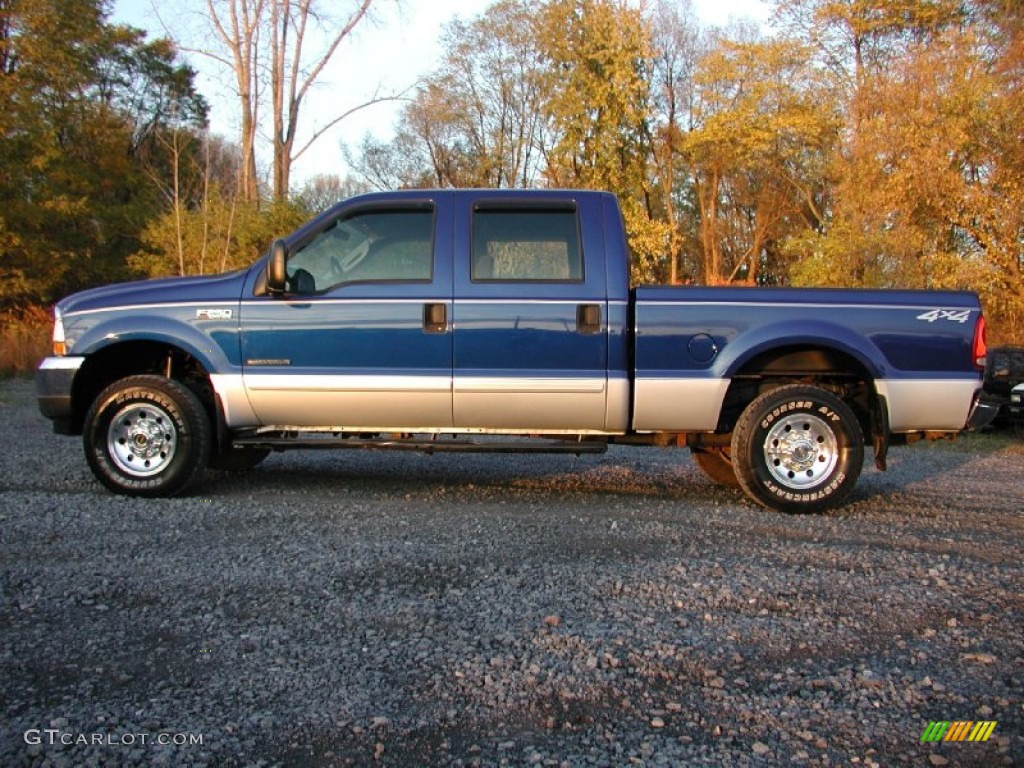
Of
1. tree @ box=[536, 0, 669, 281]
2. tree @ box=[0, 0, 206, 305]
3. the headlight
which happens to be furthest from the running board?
tree @ box=[536, 0, 669, 281]

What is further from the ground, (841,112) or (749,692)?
(841,112)

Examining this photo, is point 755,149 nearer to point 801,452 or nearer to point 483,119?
point 483,119

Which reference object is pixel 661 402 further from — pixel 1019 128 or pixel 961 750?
pixel 1019 128

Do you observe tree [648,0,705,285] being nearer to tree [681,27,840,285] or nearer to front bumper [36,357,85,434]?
tree [681,27,840,285]

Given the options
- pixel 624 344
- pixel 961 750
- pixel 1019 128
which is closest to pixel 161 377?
pixel 624 344

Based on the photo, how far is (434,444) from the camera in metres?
5.95

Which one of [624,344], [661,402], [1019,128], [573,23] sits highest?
[573,23]

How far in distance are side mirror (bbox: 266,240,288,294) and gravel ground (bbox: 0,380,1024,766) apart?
153 cm

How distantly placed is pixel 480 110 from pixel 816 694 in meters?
35.7

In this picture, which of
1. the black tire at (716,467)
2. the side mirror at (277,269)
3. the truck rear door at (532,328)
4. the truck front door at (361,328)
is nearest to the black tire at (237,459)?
the truck front door at (361,328)

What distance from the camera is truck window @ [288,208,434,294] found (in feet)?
19.4

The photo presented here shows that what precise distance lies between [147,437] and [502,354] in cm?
266

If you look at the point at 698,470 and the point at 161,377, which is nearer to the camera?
the point at 161,377

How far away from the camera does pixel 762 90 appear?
32875 millimetres
